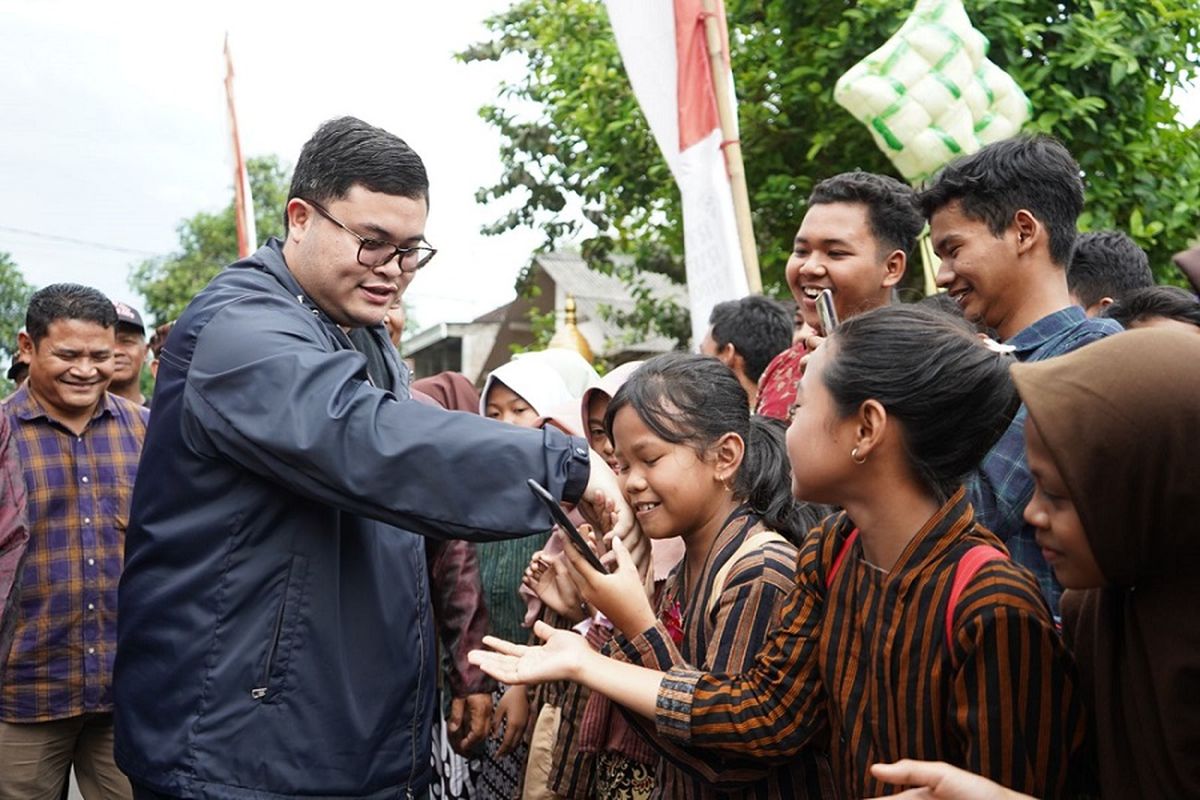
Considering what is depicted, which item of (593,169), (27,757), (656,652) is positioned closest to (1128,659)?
(656,652)

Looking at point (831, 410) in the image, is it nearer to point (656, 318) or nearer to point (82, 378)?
point (82, 378)

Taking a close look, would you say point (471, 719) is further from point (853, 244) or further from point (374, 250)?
point (853, 244)

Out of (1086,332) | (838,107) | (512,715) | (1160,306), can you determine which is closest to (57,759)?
(512,715)

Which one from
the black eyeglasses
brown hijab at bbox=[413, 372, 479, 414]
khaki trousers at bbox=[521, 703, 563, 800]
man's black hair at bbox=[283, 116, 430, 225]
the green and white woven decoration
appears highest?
the green and white woven decoration

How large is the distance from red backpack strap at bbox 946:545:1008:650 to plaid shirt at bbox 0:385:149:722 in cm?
348

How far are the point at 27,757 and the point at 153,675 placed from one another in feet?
7.97

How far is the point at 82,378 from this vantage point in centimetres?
487

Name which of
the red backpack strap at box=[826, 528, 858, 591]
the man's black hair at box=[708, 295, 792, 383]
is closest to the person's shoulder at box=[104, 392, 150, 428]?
the man's black hair at box=[708, 295, 792, 383]

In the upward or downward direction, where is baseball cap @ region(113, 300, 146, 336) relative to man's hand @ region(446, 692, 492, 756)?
upward

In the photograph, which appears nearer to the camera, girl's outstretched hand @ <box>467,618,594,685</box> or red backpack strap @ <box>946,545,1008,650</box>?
red backpack strap @ <box>946,545,1008,650</box>

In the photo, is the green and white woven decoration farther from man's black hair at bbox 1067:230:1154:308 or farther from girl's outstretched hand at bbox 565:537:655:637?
girl's outstretched hand at bbox 565:537:655:637

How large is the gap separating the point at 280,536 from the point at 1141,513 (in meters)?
1.67

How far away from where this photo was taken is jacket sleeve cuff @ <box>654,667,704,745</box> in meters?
2.30

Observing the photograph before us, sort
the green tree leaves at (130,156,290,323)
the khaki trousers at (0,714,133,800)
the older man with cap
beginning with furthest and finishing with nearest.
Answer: the green tree leaves at (130,156,290,323), the older man with cap, the khaki trousers at (0,714,133,800)
